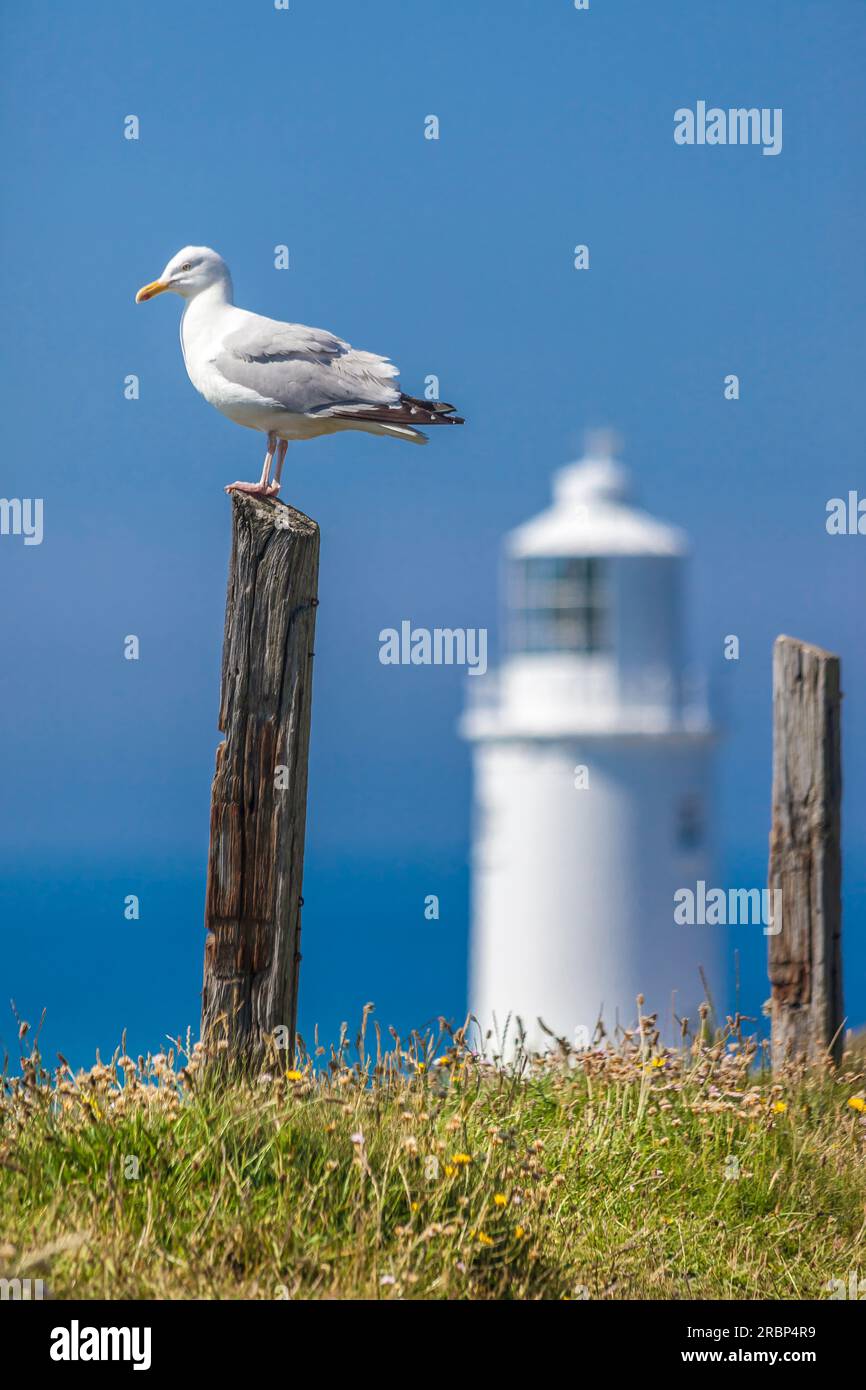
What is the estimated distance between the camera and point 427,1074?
7.04 meters

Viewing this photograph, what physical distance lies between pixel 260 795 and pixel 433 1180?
5.51 ft

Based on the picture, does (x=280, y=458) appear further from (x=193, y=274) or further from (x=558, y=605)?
(x=558, y=605)

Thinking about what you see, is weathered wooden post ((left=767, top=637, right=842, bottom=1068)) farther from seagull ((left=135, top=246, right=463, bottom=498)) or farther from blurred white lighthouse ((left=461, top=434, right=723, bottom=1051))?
blurred white lighthouse ((left=461, top=434, right=723, bottom=1051))

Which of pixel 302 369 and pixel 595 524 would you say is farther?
pixel 595 524

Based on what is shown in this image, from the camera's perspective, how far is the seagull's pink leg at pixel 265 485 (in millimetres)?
7133

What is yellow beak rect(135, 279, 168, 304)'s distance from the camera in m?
7.86

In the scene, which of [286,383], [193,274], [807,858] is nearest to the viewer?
[286,383]

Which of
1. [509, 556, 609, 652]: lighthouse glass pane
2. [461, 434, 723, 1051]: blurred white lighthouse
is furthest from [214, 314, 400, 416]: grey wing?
[509, 556, 609, 652]: lighthouse glass pane

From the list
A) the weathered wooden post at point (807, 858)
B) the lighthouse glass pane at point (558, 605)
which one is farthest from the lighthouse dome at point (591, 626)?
the weathered wooden post at point (807, 858)

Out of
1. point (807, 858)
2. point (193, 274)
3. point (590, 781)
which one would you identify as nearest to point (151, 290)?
point (193, 274)

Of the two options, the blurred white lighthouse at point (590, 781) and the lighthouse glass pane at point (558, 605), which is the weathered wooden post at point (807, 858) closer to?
the blurred white lighthouse at point (590, 781)

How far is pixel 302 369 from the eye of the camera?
290 inches
